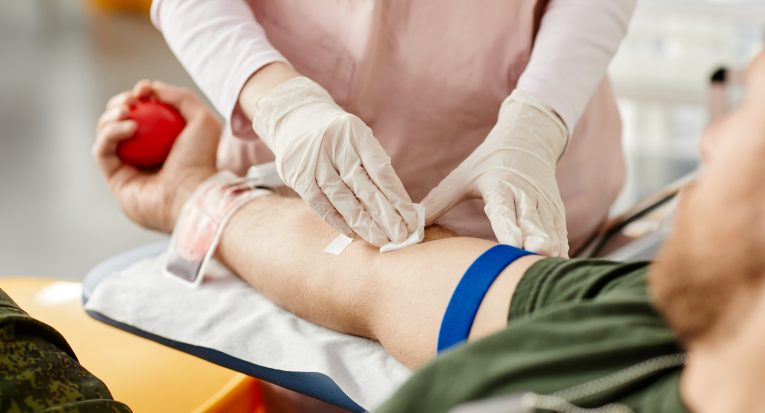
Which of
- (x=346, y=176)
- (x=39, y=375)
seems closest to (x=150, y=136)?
(x=346, y=176)

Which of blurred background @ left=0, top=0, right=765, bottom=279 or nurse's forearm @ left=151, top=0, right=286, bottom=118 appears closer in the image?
nurse's forearm @ left=151, top=0, right=286, bottom=118

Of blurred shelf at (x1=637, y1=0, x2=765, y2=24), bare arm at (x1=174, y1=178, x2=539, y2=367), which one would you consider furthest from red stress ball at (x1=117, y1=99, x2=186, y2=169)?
blurred shelf at (x1=637, y1=0, x2=765, y2=24)

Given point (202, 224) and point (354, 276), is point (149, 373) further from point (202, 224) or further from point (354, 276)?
point (354, 276)

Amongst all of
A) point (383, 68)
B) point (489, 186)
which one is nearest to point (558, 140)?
point (489, 186)

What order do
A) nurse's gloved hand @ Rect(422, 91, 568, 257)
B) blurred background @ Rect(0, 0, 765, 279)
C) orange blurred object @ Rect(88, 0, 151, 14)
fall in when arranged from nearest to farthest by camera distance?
nurse's gloved hand @ Rect(422, 91, 568, 257)
blurred background @ Rect(0, 0, 765, 279)
orange blurred object @ Rect(88, 0, 151, 14)

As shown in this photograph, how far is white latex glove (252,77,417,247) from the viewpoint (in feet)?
4.20

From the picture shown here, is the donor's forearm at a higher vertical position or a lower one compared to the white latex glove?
lower

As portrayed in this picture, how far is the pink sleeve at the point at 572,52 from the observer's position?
4.83ft

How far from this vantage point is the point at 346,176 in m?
1.29

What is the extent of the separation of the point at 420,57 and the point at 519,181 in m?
0.34

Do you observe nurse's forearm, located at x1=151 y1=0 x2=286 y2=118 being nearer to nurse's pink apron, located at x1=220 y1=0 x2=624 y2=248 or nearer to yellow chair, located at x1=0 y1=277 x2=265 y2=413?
nurse's pink apron, located at x1=220 y1=0 x2=624 y2=248

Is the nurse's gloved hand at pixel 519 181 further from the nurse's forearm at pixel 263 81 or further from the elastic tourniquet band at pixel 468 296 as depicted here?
the nurse's forearm at pixel 263 81

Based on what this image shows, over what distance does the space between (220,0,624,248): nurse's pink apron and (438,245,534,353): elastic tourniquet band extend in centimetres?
33

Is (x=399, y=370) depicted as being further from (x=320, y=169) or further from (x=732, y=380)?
(x=732, y=380)
